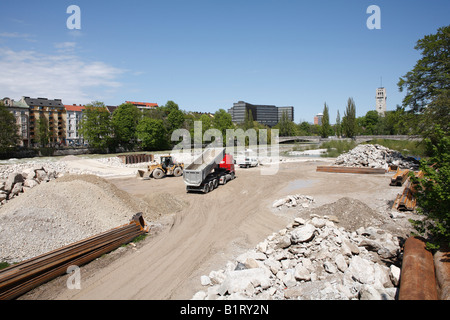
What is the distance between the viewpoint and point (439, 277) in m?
6.10

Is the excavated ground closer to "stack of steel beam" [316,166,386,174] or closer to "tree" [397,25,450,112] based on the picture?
"stack of steel beam" [316,166,386,174]

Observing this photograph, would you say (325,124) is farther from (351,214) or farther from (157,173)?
(351,214)

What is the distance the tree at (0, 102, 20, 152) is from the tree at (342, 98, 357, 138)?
7921 centimetres

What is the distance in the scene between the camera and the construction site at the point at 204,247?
7.13 metres

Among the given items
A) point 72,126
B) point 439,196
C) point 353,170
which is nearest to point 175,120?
point 72,126

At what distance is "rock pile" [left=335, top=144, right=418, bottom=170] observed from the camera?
33.1m

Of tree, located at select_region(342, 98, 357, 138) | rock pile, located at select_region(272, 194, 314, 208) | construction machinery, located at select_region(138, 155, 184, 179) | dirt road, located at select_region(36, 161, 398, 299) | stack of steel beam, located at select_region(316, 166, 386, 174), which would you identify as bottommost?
dirt road, located at select_region(36, 161, 398, 299)

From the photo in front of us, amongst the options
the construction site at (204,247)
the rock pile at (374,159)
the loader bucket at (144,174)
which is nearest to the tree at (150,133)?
the loader bucket at (144,174)

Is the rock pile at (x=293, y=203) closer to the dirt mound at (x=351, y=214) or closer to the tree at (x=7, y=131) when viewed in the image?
the dirt mound at (x=351, y=214)

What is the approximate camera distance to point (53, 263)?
8516 millimetres

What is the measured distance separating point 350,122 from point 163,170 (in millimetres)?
69710

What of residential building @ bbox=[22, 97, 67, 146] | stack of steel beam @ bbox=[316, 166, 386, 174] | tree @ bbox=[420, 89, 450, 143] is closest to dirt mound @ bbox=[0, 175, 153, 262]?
stack of steel beam @ bbox=[316, 166, 386, 174]
